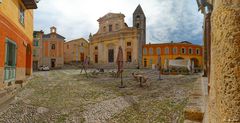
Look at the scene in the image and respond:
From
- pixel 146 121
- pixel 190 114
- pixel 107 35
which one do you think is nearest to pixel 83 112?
pixel 146 121

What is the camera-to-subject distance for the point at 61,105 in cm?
747

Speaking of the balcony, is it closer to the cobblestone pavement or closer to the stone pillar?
the cobblestone pavement

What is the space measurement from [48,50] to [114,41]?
49.2ft

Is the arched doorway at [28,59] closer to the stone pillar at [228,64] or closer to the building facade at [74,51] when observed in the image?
the stone pillar at [228,64]

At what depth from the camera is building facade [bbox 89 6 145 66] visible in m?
37.1

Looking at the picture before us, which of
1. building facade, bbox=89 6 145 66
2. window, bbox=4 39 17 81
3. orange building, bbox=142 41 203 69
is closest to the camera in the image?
window, bbox=4 39 17 81

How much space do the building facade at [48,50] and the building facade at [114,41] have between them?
741 centimetres

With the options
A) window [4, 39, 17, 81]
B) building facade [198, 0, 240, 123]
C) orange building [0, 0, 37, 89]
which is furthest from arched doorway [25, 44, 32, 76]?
building facade [198, 0, 240, 123]

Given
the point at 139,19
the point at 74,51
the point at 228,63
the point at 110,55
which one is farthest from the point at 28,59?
the point at 74,51

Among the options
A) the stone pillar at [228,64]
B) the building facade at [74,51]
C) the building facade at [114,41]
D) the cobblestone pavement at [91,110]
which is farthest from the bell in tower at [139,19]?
the stone pillar at [228,64]

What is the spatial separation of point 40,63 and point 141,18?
2485 cm

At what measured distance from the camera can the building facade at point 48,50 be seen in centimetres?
3934

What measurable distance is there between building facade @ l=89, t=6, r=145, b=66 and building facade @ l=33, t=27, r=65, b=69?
24.3 ft

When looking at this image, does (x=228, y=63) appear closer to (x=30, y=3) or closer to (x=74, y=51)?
(x=30, y=3)
